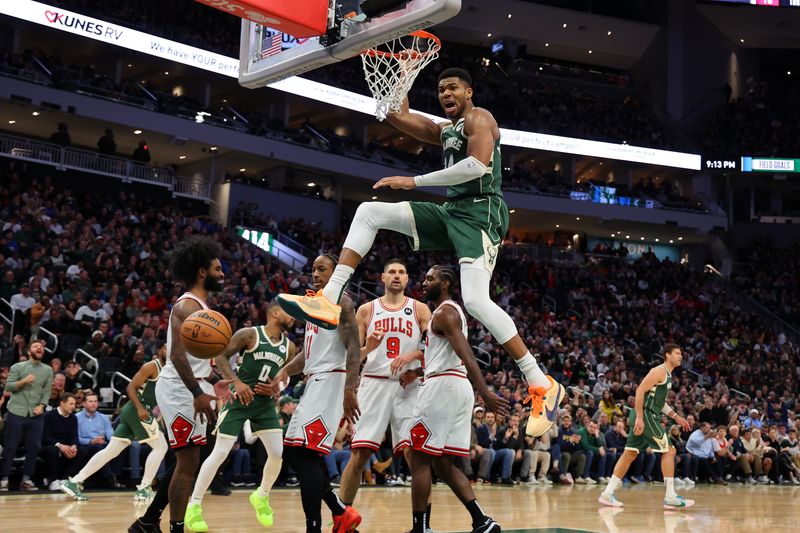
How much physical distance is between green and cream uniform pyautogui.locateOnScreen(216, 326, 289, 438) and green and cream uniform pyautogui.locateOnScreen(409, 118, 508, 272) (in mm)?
2491

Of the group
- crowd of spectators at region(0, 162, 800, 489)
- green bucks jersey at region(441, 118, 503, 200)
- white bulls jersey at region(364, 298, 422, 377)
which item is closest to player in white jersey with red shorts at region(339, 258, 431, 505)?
white bulls jersey at region(364, 298, 422, 377)

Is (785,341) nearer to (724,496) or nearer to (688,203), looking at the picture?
(688,203)

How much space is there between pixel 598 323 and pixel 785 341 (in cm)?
854

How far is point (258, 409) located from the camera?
24.7ft

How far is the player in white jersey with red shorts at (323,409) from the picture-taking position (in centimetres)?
603

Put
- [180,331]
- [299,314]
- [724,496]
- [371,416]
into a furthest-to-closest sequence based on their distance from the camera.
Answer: [724,496] < [371,416] < [180,331] < [299,314]

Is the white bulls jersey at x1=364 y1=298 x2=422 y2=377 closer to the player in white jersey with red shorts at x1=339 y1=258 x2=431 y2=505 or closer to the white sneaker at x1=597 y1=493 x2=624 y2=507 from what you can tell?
the player in white jersey with red shorts at x1=339 y1=258 x2=431 y2=505

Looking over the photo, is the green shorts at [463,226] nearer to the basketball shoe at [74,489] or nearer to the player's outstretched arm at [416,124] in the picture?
the player's outstretched arm at [416,124]

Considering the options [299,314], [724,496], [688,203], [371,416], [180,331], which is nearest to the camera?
[299,314]

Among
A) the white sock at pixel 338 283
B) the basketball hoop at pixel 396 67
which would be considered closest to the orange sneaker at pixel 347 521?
the white sock at pixel 338 283

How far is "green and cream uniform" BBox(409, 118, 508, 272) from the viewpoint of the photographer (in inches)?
219

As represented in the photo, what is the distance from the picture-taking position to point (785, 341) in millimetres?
32219

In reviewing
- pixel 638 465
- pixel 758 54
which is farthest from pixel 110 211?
pixel 758 54

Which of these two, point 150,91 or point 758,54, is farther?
point 758,54
